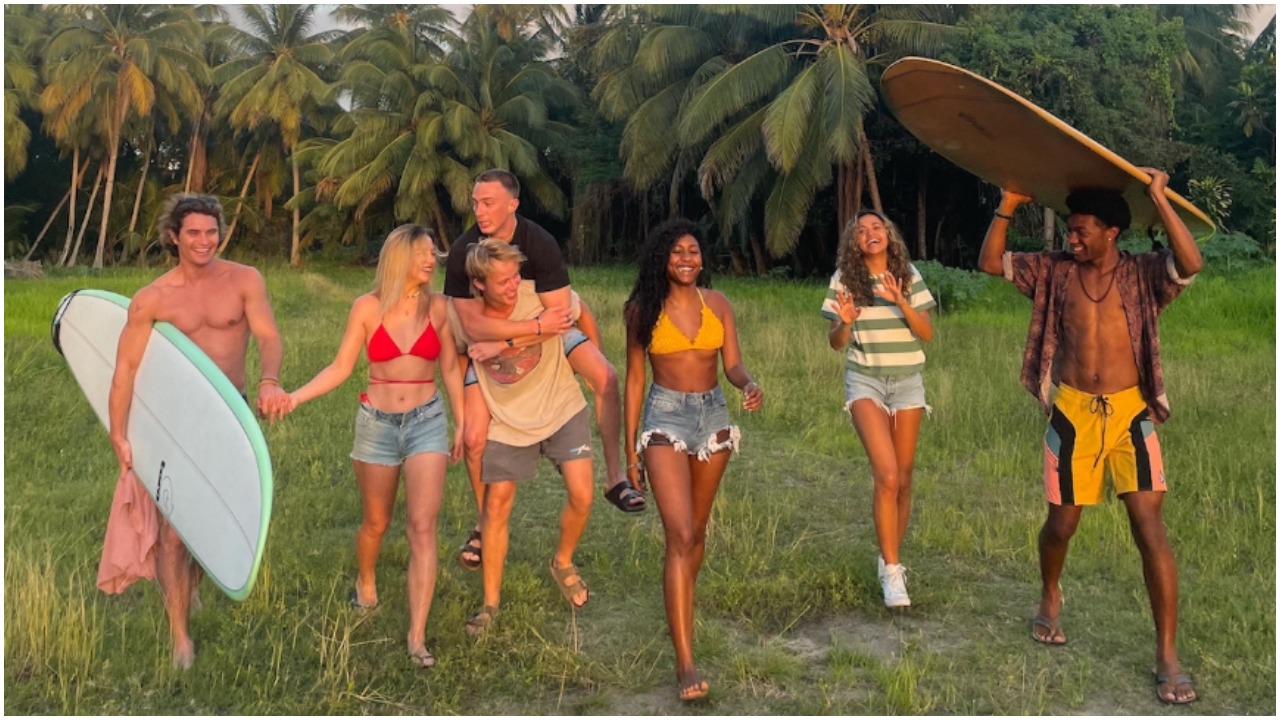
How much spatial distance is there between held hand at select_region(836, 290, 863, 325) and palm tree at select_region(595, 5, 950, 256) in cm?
1454

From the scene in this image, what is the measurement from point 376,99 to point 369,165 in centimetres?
304

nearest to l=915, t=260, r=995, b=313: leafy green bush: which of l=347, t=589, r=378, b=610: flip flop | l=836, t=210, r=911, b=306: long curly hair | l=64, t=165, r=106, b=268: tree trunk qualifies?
l=836, t=210, r=911, b=306: long curly hair

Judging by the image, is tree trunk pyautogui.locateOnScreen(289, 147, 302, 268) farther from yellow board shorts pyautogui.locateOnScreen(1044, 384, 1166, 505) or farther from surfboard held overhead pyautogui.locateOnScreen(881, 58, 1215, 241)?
yellow board shorts pyautogui.locateOnScreen(1044, 384, 1166, 505)

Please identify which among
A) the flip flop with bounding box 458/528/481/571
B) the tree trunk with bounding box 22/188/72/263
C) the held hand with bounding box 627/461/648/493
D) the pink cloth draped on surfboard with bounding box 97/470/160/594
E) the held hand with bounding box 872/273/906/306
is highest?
the tree trunk with bounding box 22/188/72/263

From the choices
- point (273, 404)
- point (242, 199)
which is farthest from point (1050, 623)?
point (242, 199)

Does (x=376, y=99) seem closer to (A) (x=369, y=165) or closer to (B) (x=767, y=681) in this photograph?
(A) (x=369, y=165)

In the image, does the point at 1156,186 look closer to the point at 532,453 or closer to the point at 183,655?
the point at 532,453

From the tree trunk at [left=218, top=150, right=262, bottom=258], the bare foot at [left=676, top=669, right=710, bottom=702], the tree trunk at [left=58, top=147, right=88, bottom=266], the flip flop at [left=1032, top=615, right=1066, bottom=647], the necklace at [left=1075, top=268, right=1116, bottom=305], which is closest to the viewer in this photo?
the bare foot at [left=676, top=669, right=710, bottom=702]

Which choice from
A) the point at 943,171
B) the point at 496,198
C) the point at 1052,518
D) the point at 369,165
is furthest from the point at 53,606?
the point at 369,165

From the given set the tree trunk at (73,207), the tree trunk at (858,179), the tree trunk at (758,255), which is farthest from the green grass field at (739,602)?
the tree trunk at (73,207)

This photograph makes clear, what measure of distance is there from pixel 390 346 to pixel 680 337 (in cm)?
110

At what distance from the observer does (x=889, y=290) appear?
4.75 m

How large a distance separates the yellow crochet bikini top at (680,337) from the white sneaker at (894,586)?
145 centimetres

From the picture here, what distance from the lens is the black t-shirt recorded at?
4.69 metres
